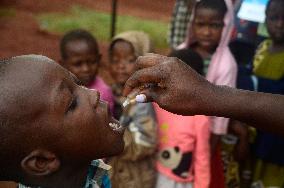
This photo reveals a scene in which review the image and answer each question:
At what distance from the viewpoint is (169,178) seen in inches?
124

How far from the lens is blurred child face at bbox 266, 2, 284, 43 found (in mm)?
3736

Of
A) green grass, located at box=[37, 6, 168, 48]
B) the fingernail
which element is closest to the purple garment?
the fingernail

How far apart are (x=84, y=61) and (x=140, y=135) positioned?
0.80 m

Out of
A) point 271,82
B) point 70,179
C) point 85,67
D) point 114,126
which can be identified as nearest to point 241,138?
point 271,82

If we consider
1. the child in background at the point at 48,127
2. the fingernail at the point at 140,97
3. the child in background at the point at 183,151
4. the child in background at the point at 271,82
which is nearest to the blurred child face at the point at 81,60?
the child in background at the point at 183,151

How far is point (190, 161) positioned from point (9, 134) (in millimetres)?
1686

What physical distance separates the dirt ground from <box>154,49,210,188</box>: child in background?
18.1ft

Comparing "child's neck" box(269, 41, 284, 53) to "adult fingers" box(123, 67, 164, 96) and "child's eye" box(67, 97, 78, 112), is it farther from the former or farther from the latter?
"child's eye" box(67, 97, 78, 112)

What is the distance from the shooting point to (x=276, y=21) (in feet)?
12.4

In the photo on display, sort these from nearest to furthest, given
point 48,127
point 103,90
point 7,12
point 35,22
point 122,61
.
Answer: point 48,127
point 103,90
point 122,61
point 35,22
point 7,12

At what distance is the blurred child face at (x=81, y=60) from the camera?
3.51 metres

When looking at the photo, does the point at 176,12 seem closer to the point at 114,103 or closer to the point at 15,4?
the point at 114,103

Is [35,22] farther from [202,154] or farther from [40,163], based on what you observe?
[40,163]

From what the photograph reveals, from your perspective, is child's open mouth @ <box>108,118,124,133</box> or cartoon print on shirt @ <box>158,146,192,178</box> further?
cartoon print on shirt @ <box>158,146,192,178</box>
